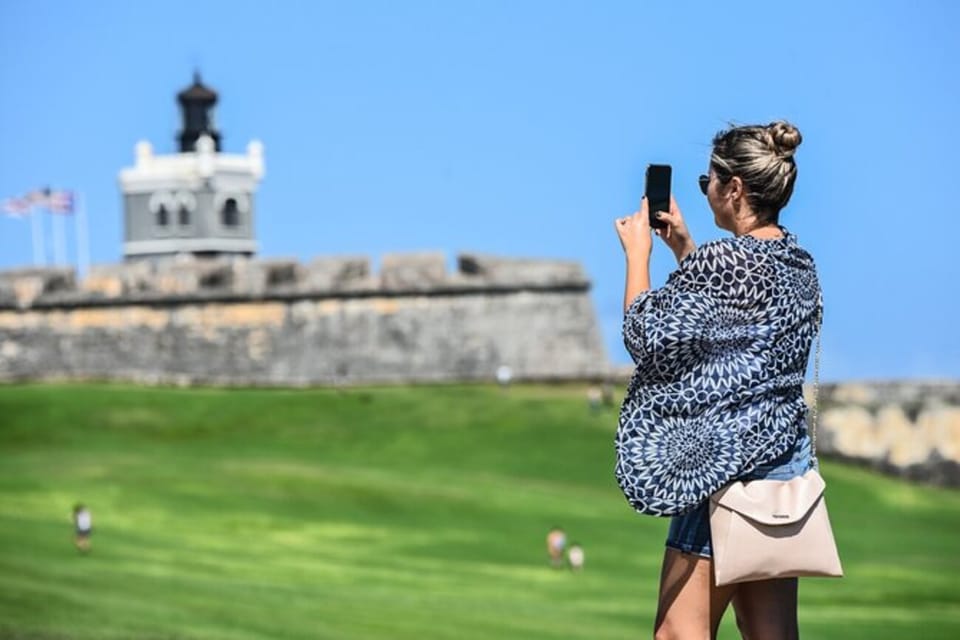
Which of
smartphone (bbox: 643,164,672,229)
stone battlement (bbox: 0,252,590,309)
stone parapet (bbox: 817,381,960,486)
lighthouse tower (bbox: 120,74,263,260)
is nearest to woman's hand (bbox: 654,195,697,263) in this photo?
smartphone (bbox: 643,164,672,229)

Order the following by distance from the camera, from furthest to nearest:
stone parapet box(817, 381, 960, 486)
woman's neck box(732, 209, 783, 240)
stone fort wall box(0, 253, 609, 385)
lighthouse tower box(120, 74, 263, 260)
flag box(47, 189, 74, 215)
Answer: lighthouse tower box(120, 74, 263, 260) → flag box(47, 189, 74, 215) → stone fort wall box(0, 253, 609, 385) → stone parapet box(817, 381, 960, 486) → woman's neck box(732, 209, 783, 240)

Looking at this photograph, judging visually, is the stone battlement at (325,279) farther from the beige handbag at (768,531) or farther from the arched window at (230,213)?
the beige handbag at (768,531)

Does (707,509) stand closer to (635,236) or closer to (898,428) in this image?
(635,236)

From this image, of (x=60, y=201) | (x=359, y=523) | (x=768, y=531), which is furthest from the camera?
(x=60, y=201)

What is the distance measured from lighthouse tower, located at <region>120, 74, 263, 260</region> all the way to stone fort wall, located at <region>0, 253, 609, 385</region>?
27.9 metres

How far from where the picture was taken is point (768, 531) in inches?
143

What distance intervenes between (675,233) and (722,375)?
0.45 meters

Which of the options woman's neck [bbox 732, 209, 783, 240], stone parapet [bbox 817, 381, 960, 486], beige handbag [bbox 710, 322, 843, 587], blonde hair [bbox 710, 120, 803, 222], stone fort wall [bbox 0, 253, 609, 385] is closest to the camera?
beige handbag [bbox 710, 322, 843, 587]

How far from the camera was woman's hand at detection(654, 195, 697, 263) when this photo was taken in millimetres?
3967

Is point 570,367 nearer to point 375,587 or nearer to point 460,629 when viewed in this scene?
point 375,587

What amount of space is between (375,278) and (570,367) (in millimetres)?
4195

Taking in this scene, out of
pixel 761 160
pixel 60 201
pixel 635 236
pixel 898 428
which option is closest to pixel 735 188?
pixel 761 160

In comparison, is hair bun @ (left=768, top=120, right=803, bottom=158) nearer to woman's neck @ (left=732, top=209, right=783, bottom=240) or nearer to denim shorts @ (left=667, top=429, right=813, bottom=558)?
woman's neck @ (left=732, top=209, right=783, bottom=240)

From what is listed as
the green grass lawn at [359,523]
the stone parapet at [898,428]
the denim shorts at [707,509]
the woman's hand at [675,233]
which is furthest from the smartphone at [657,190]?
the stone parapet at [898,428]
